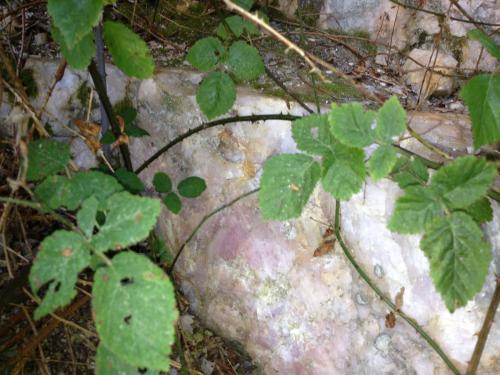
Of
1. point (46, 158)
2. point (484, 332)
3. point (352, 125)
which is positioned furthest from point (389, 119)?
point (46, 158)

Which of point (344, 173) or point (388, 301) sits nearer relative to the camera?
point (344, 173)

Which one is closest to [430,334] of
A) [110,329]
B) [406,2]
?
[110,329]

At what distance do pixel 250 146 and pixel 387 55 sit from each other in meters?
0.93

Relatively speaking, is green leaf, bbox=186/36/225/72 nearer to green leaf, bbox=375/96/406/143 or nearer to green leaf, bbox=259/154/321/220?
green leaf, bbox=259/154/321/220

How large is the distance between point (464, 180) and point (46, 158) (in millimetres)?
1019

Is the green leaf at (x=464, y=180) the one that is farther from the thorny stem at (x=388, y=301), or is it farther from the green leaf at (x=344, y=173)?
the thorny stem at (x=388, y=301)

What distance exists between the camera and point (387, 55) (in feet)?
6.57

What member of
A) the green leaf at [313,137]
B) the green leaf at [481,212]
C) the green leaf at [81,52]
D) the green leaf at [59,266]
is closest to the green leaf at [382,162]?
the green leaf at [313,137]

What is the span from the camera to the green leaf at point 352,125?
996 mm

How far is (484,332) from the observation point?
46.4 inches

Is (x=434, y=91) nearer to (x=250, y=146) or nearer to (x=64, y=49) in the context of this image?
(x=250, y=146)

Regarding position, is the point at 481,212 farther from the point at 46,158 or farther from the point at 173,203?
the point at 46,158

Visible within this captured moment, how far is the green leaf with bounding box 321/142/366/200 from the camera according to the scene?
102cm

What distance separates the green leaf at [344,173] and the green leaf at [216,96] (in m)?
0.39
